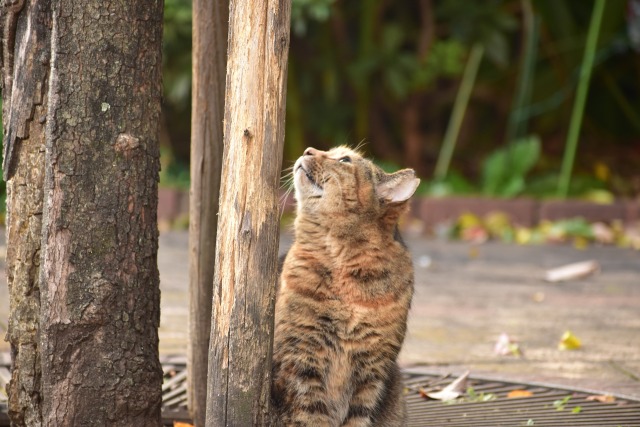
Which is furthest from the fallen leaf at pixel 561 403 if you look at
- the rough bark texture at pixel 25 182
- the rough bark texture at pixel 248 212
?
the rough bark texture at pixel 25 182

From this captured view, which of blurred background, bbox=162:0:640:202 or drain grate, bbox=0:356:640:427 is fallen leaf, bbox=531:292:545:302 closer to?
drain grate, bbox=0:356:640:427

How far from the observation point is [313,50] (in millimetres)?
10141

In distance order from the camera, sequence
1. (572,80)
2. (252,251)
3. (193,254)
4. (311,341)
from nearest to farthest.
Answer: (252,251), (311,341), (193,254), (572,80)

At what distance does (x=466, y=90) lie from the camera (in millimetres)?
9500

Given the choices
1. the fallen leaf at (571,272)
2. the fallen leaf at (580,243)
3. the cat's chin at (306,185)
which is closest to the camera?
the cat's chin at (306,185)

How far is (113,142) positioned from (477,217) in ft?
21.1

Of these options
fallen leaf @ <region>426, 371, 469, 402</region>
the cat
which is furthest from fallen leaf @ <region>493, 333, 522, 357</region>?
the cat

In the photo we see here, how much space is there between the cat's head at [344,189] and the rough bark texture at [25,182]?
0.97 metres

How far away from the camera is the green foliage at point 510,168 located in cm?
894

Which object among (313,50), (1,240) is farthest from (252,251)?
(313,50)

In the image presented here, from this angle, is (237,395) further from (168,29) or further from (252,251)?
(168,29)

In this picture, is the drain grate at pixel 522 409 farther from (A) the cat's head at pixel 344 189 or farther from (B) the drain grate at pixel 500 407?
(A) the cat's head at pixel 344 189

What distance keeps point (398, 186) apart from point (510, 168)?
5.99m

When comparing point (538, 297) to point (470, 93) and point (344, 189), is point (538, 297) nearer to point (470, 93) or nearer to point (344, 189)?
point (344, 189)
